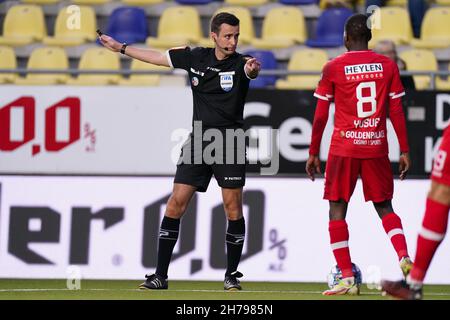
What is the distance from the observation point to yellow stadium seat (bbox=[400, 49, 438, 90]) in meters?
14.1

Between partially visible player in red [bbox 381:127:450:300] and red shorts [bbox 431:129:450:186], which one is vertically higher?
red shorts [bbox 431:129:450:186]

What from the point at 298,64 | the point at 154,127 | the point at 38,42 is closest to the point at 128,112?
the point at 154,127

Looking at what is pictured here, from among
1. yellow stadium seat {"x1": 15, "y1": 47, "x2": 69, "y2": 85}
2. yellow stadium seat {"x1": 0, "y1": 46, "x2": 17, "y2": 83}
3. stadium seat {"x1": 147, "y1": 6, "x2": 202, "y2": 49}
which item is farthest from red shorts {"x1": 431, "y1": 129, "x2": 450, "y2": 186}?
yellow stadium seat {"x1": 0, "y1": 46, "x2": 17, "y2": 83}

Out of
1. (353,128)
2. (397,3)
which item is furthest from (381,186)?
(397,3)

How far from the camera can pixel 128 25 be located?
609 inches

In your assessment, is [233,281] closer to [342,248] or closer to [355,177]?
[342,248]

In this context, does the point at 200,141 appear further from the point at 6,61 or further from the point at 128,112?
the point at 6,61

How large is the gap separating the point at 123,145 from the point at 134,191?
0.61 metres

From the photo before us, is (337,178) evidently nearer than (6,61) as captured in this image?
Yes

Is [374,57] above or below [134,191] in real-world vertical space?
above

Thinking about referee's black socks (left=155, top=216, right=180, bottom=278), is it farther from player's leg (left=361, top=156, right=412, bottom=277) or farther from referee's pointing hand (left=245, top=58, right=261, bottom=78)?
player's leg (left=361, top=156, right=412, bottom=277)

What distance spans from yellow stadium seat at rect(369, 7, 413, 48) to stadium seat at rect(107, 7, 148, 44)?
3.12 metres

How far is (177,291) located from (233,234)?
25.5 inches

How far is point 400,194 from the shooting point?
1184 centimetres
